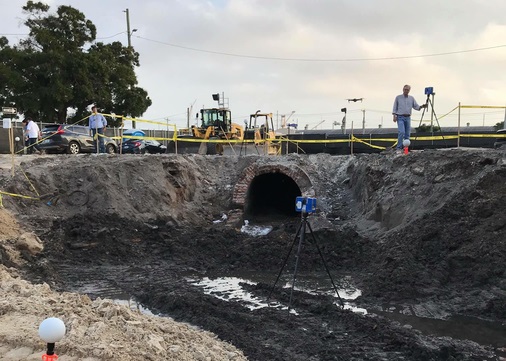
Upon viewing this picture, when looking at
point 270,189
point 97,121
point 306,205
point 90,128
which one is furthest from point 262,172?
point 306,205

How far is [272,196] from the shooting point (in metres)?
19.3

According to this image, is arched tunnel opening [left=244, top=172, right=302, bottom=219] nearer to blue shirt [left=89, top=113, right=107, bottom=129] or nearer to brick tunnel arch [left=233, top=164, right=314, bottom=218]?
brick tunnel arch [left=233, top=164, right=314, bottom=218]

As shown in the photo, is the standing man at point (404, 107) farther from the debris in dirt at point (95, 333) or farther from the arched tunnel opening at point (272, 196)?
the debris in dirt at point (95, 333)

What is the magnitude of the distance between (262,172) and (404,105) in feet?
16.1

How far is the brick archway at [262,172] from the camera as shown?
49.4 ft

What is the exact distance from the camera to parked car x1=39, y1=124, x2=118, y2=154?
19.8 metres

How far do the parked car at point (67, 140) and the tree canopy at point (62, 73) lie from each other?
9163 millimetres

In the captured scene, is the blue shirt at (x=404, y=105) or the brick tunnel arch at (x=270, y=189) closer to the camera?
the blue shirt at (x=404, y=105)

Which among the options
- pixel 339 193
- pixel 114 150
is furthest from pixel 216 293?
pixel 114 150

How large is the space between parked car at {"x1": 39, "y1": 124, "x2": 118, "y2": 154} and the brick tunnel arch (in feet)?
22.1

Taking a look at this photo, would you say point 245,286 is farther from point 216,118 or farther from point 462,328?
point 216,118

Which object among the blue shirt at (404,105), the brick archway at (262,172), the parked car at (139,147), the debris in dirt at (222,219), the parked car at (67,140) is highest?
the blue shirt at (404,105)

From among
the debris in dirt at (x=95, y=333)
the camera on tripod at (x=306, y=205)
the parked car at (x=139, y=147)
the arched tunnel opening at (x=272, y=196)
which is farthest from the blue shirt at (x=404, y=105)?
the parked car at (x=139, y=147)

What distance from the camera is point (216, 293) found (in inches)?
357
